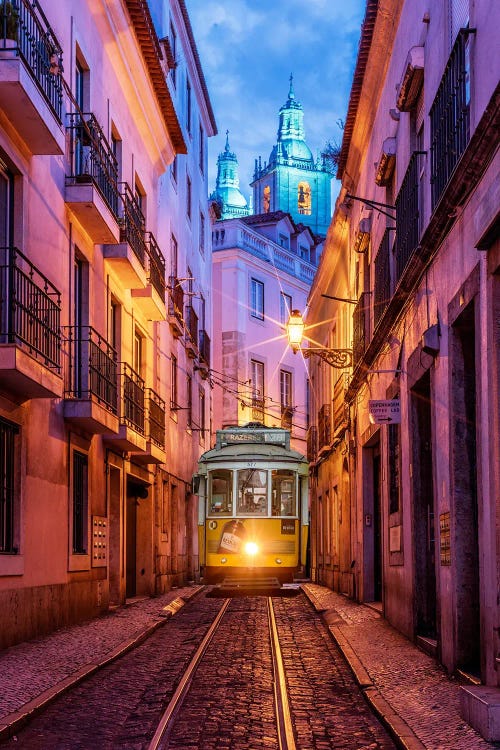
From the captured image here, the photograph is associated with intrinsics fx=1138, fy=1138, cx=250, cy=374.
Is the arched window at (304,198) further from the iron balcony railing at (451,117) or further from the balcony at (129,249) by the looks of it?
the iron balcony railing at (451,117)

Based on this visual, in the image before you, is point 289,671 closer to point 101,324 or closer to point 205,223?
point 101,324

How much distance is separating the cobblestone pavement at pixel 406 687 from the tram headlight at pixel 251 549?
25.7 ft

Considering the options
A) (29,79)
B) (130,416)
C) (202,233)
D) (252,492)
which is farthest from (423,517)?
(202,233)

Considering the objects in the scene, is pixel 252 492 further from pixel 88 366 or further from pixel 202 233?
pixel 202 233

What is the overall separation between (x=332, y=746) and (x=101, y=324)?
11.4m

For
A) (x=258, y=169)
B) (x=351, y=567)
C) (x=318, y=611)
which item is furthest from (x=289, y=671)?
(x=258, y=169)

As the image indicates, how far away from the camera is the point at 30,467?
13.2 meters

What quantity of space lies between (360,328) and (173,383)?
9316 millimetres

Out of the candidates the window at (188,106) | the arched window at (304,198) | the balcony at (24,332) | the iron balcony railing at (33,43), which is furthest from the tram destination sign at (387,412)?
the arched window at (304,198)

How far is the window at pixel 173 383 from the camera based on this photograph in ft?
90.3

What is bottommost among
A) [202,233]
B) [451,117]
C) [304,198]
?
[451,117]

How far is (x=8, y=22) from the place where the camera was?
11320mm

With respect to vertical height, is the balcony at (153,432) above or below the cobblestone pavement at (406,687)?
above

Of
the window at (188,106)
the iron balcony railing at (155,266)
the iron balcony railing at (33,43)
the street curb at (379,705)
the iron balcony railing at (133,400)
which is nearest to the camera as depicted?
the street curb at (379,705)
